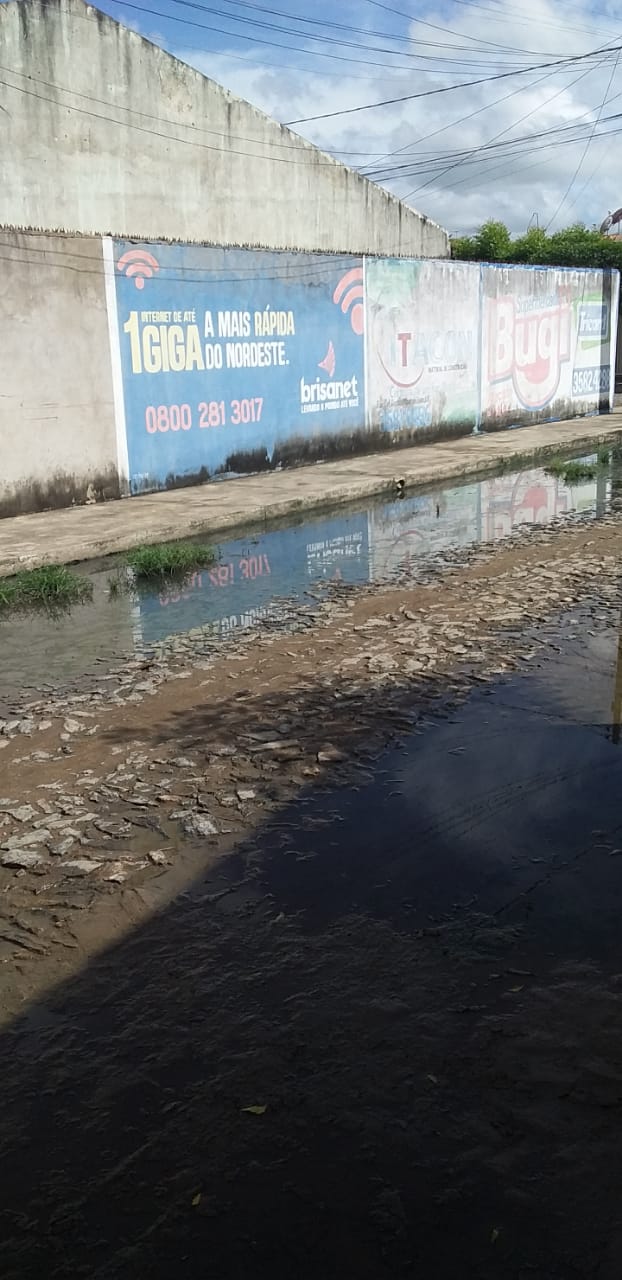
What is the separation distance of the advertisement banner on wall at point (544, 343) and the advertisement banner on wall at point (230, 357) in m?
4.39

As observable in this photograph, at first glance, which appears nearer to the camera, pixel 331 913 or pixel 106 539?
pixel 331 913

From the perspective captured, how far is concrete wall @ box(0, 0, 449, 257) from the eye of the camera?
21.7 metres

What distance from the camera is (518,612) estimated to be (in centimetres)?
736

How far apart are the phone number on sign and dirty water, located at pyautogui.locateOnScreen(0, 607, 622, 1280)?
1014cm

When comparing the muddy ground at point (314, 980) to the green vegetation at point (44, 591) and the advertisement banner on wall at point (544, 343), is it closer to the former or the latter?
the green vegetation at point (44, 591)

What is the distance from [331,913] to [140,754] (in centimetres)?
177

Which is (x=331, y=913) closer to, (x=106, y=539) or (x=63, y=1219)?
(x=63, y=1219)

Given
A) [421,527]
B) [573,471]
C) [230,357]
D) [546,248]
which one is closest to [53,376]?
[230,357]

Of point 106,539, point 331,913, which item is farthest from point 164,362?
point 331,913

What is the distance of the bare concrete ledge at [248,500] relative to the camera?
10.3m

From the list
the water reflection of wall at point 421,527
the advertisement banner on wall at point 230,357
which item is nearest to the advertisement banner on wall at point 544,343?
the advertisement banner on wall at point 230,357

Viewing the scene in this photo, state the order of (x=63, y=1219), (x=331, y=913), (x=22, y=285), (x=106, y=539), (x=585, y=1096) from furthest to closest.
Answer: (x=22, y=285)
(x=106, y=539)
(x=331, y=913)
(x=585, y=1096)
(x=63, y=1219)

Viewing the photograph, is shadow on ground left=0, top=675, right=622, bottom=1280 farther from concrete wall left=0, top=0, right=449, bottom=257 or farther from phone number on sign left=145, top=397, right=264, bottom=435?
concrete wall left=0, top=0, right=449, bottom=257

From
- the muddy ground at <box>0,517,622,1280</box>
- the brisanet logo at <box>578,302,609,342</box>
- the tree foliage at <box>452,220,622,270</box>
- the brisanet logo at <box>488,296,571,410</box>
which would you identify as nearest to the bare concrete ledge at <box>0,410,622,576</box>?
the brisanet logo at <box>488,296,571,410</box>
